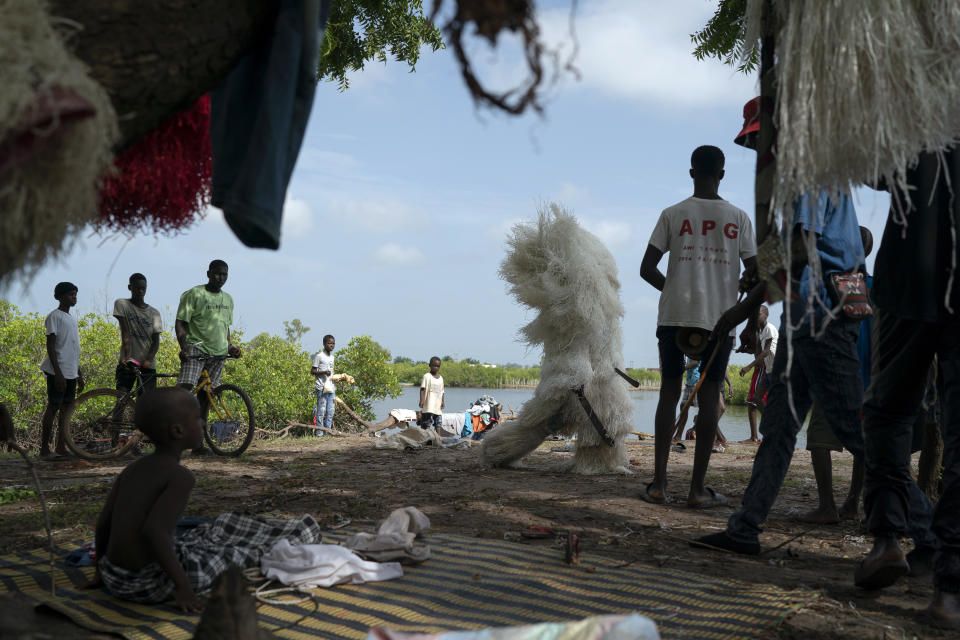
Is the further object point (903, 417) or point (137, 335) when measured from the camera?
point (137, 335)

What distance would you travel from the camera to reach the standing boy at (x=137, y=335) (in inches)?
317

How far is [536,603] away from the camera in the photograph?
2641 mm

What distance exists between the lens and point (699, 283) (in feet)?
15.6

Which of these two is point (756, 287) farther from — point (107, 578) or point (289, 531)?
point (107, 578)

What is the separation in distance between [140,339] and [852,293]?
7309 mm

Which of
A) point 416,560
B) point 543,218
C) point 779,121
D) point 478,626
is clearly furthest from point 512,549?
point 543,218

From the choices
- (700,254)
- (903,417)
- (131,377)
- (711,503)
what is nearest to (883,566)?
(903,417)

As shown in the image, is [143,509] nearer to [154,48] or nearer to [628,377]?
[154,48]

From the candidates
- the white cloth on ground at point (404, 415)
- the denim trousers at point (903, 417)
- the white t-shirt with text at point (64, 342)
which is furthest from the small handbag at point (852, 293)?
the white cloth on ground at point (404, 415)

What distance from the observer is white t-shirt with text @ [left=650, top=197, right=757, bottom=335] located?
4758 mm

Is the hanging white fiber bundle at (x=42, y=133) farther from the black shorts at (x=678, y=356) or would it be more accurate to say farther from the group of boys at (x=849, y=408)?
the black shorts at (x=678, y=356)

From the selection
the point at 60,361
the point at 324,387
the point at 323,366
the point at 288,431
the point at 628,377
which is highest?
the point at 628,377

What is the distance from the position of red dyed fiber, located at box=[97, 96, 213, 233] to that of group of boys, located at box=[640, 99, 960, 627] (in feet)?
6.07

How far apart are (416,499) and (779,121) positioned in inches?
141
